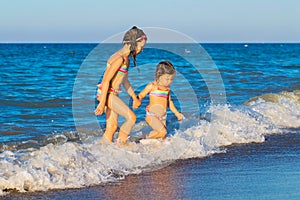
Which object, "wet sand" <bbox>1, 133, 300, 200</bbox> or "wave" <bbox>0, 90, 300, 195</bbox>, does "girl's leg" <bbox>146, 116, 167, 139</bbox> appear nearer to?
"wave" <bbox>0, 90, 300, 195</bbox>

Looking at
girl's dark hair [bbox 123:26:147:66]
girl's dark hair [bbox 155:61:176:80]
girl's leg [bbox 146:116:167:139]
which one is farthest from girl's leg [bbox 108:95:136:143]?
girl's dark hair [bbox 155:61:176:80]

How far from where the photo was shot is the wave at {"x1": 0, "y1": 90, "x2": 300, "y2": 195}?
17.6ft

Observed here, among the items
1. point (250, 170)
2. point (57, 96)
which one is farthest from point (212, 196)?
point (57, 96)

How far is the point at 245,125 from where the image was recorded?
8.91 m

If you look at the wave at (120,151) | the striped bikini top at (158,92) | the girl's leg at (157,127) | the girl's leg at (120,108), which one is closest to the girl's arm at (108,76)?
the girl's leg at (120,108)

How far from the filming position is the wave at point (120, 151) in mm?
5359

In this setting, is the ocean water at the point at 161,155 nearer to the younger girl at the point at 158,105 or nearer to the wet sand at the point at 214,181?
the wet sand at the point at 214,181

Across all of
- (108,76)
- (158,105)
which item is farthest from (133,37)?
(158,105)

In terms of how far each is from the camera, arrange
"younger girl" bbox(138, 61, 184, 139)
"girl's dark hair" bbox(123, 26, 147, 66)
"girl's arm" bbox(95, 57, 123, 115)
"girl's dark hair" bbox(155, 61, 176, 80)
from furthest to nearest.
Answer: "younger girl" bbox(138, 61, 184, 139), "girl's dark hair" bbox(155, 61, 176, 80), "girl's dark hair" bbox(123, 26, 147, 66), "girl's arm" bbox(95, 57, 123, 115)

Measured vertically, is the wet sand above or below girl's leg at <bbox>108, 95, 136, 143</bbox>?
below

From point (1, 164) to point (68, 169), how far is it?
751 millimetres

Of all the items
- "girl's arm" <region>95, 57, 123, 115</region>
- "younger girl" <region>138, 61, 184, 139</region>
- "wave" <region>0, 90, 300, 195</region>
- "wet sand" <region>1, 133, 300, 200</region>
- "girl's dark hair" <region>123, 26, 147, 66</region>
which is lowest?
"wave" <region>0, 90, 300, 195</region>

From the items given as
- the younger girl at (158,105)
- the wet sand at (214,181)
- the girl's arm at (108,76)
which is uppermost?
the girl's arm at (108,76)

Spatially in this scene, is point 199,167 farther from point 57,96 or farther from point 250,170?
point 57,96
